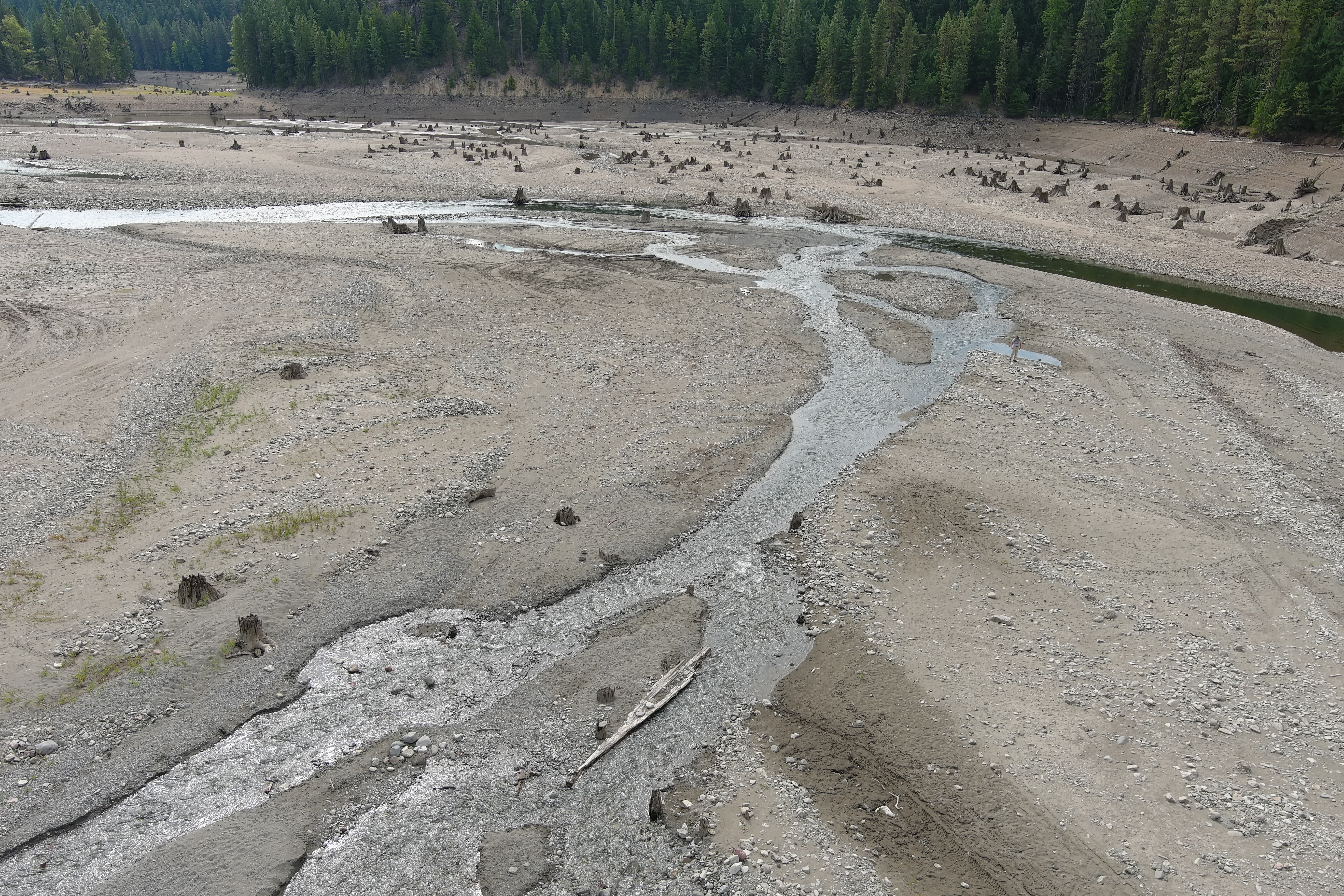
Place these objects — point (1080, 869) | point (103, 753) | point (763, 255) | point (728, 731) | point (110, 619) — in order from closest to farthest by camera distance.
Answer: point (1080, 869), point (103, 753), point (728, 731), point (110, 619), point (763, 255)

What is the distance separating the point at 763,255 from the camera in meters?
39.0

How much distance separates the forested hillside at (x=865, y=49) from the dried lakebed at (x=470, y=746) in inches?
2648

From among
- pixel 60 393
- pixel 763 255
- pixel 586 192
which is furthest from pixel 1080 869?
pixel 586 192

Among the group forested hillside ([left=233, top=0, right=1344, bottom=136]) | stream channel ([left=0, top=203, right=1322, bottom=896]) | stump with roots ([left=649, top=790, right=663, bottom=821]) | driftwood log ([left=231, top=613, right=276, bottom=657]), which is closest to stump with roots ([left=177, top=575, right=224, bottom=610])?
driftwood log ([left=231, top=613, right=276, bottom=657])

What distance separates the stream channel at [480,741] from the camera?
963 cm

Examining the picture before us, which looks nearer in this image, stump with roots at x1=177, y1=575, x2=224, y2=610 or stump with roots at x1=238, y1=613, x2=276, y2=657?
stump with roots at x1=238, y1=613, x2=276, y2=657

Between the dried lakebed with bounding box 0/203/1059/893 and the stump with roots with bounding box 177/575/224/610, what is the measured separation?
2401 mm

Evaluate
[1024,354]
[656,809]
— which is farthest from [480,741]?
[1024,354]

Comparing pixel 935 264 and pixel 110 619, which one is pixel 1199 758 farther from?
pixel 935 264

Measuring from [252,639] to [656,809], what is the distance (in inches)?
282

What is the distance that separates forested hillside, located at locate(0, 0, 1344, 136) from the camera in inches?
2544

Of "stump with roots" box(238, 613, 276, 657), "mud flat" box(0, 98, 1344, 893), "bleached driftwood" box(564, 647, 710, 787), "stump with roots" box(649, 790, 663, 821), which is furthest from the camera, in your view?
"stump with roots" box(238, 613, 276, 657)

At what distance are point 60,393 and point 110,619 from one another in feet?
35.8

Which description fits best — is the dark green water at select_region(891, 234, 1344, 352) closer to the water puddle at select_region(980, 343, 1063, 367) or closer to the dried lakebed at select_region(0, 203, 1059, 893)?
the water puddle at select_region(980, 343, 1063, 367)
